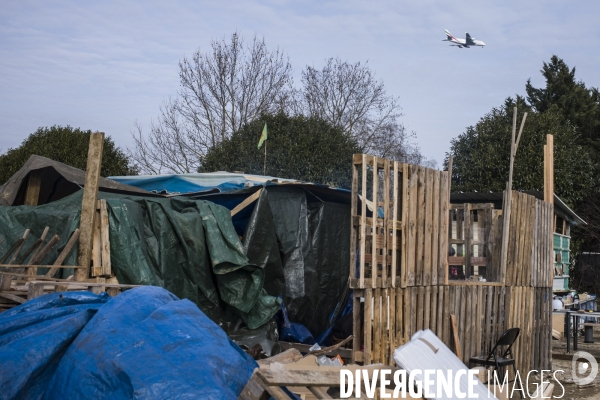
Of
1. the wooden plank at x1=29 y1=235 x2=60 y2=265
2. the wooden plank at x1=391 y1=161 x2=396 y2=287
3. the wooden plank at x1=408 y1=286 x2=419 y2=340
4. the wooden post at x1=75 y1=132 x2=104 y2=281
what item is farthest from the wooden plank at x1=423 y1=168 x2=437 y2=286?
the wooden plank at x1=29 y1=235 x2=60 y2=265

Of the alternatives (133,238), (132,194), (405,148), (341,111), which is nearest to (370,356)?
(133,238)

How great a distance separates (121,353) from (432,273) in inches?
187

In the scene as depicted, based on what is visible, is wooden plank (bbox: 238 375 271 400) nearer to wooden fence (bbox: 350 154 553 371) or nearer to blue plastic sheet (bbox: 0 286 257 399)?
blue plastic sheet (bbox: 0 286 257 399)

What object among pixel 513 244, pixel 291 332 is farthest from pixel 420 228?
pixel 291 332

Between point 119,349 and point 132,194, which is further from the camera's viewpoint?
point 132,194

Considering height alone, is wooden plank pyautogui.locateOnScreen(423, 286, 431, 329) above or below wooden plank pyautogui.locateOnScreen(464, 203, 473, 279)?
below

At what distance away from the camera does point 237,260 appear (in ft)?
26.6

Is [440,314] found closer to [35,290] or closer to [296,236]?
[296,236]

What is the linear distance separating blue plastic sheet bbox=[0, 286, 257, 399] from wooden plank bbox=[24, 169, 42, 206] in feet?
15.2

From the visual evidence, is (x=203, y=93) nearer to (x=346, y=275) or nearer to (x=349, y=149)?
(x=349, y=149)

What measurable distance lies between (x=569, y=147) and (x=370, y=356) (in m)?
22.3

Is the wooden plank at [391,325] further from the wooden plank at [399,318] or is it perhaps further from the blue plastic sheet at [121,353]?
the blue plastic sheet at [121,353]
